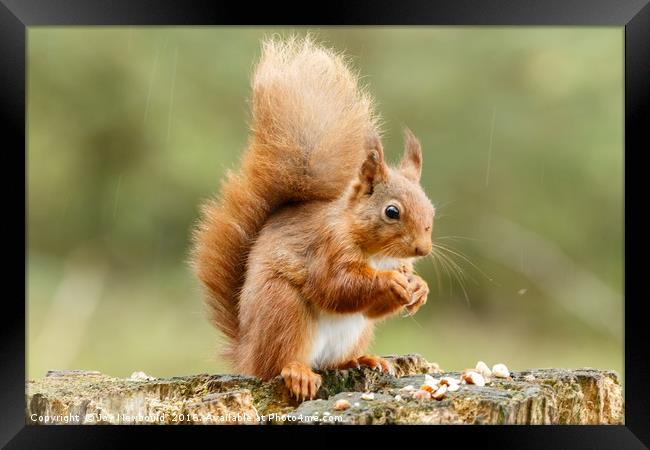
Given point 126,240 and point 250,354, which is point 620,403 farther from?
point 126,240

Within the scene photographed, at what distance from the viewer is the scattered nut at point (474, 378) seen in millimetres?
1984

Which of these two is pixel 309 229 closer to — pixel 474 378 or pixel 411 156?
pixel 411 156

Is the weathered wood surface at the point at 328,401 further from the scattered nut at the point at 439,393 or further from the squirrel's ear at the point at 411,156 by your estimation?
the squirrel's ear at the point at 411,156

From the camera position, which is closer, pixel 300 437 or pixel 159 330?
pixel 300 437

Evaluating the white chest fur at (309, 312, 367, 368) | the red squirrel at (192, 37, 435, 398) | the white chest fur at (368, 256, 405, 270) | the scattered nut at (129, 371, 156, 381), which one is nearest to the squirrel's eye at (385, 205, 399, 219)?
the red squirrel at (192, 37, 435, 398)

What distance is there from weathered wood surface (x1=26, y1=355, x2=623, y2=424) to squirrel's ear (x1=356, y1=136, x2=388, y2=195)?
47cm

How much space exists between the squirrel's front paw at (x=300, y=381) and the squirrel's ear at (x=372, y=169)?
1.41 ft

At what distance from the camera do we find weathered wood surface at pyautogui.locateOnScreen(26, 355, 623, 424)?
73.9 inches

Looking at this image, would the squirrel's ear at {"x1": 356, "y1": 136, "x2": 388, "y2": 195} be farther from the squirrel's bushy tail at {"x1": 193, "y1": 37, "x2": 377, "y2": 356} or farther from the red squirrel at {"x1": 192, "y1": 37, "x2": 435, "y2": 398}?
the squirrel's bushy tail at {"x1": 193, "y1": 37, "x2": 377, "y2": 356}

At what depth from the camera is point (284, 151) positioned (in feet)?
7.04

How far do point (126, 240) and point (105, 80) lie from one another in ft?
2.44

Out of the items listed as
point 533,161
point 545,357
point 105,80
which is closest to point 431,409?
point 545,357

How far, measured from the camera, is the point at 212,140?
11.5 feet

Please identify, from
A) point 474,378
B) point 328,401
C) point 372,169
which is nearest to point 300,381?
point 328,401
